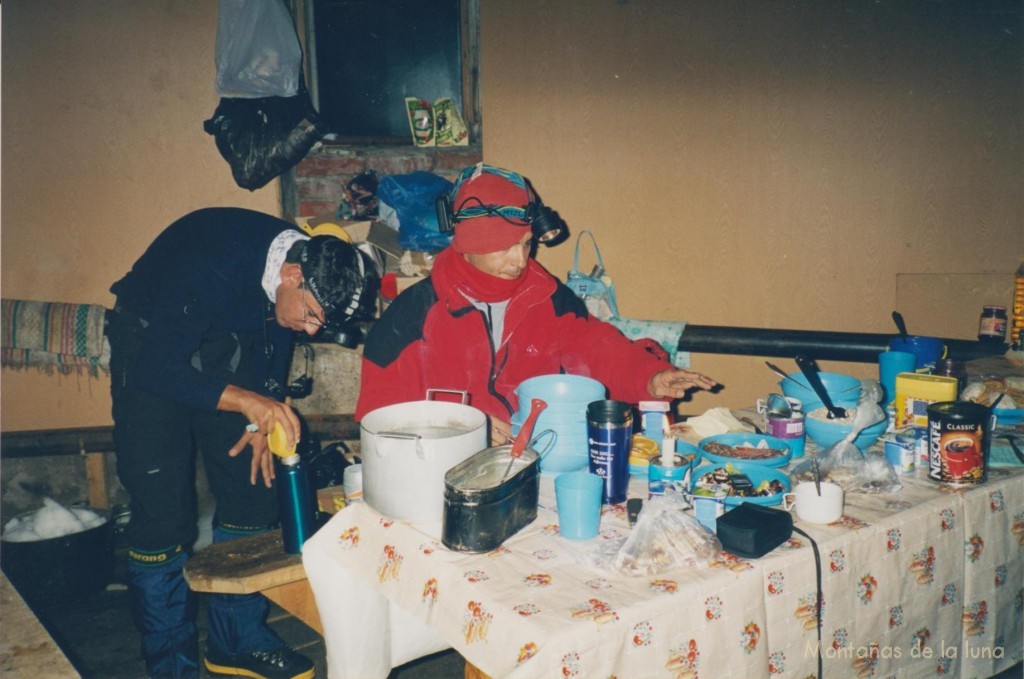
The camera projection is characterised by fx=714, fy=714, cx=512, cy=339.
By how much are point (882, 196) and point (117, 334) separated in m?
4.33

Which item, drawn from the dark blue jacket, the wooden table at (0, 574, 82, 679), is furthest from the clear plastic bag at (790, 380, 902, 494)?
the wooden table at (0, 574, 82, 679)

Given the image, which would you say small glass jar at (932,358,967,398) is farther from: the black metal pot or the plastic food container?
the black metal pot

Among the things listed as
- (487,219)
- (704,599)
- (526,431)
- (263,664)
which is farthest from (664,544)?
(263,664)

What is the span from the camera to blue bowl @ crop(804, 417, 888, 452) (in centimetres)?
208

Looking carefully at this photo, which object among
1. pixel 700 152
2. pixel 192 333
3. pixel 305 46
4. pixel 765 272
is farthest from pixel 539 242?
pixel 192 333

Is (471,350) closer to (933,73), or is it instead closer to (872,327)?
(872,327)

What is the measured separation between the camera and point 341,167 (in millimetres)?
4582

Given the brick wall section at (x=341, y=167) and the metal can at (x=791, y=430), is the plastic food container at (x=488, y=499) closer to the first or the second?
the metal can at (x=791, y=430)

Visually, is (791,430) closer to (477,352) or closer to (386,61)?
(477,352)

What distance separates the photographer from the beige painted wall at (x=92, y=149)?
13.8 ft

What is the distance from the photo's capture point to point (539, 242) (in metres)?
4.64

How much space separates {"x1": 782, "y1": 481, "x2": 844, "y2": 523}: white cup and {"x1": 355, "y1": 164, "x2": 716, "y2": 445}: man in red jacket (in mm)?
782

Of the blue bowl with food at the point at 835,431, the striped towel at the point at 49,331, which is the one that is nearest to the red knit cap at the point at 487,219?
the blue bowl with food at the point at 835,431

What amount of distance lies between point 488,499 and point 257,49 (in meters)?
3.66
